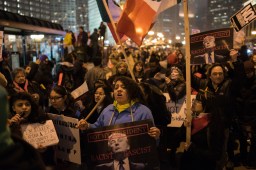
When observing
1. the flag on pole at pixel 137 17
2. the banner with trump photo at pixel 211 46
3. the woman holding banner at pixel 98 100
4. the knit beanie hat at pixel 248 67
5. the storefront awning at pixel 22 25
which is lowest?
the woman holding banner at pixel 98 100

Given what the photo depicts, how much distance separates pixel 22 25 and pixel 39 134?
12.5m

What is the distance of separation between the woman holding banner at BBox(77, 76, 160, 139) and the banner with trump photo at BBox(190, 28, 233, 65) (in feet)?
6.75

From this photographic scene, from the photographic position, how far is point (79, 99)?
19.1 feet

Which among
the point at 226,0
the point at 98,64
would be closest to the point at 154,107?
the point at 98,64

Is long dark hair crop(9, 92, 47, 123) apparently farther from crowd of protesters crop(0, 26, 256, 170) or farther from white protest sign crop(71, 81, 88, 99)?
white protest sign crop(71, 81, 88, 99)

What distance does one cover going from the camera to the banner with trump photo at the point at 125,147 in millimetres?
3594

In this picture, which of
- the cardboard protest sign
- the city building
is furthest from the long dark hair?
the city building

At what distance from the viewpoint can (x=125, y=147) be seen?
3.60 m

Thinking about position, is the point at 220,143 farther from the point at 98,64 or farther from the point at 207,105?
the point at 98,64

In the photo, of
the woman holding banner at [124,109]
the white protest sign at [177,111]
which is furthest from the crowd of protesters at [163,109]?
the white protest sign at [177,111]

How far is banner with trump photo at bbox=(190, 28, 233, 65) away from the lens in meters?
5.61

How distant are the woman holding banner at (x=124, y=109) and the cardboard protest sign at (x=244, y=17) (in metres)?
3.80

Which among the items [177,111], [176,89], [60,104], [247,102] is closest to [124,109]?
[60,104]

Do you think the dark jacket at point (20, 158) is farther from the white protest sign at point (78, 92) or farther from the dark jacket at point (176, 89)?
the dark jacket at point (176, 89)
